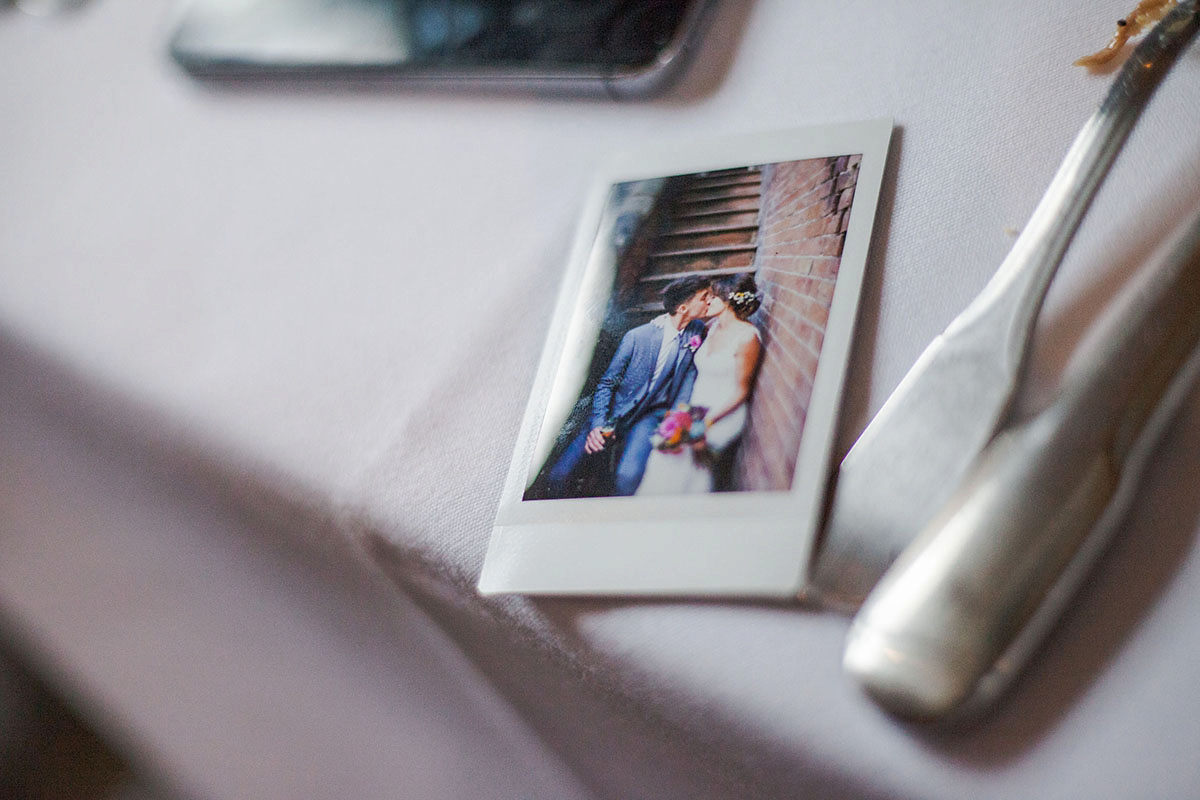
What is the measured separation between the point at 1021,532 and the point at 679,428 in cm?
14

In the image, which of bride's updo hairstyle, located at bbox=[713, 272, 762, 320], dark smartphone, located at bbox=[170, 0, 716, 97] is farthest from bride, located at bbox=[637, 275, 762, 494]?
dark smartphone, located at bbox=[170, 0, 716, 97]

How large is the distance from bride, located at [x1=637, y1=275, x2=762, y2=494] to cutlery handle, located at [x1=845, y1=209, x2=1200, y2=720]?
0.30ft

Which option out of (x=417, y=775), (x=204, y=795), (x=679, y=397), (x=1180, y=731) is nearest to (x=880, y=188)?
(x=679, y=397)

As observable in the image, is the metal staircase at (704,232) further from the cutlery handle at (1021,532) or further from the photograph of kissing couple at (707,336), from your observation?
the cutlery handle at (1021,532)

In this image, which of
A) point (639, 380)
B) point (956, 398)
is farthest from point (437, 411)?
point (956, 398)

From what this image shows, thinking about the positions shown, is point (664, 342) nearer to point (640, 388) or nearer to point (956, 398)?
point (640, 388)

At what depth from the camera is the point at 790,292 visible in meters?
0.40

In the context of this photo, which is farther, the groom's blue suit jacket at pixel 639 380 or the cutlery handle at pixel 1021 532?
the groom's blue suit jacket at pixel 639 380

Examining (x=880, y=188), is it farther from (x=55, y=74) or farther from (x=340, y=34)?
(x=55, y=74)

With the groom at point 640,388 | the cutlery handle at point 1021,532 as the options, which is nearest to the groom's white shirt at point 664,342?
the groom at point 640,388

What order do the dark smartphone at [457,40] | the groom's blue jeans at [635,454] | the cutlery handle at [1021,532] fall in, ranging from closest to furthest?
1. the cutlery handle at [1021,532]
2. the groom's blue jeans at [635,454]
3. the dark smartphone at [457,40]

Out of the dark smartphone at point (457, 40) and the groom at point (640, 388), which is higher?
the dark smartphone at point (457, 40)

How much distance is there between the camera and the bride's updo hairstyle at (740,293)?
397mm

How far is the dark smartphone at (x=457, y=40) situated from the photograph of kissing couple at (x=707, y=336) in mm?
117
